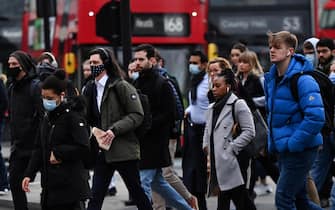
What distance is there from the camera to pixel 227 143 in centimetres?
911

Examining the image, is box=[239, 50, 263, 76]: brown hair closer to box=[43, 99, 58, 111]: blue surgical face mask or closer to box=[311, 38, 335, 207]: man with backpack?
box=[311, 38, 335, 207]: man with backpack

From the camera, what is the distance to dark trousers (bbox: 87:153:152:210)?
9.37 m

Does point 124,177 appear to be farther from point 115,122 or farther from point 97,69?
point 97,69

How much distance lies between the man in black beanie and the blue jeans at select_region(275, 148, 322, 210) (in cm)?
300

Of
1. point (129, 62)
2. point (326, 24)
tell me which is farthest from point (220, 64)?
point (326, 24)

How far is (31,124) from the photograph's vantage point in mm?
10492

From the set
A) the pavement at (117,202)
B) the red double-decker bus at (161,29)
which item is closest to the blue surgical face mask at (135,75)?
the pavement at (117,202)

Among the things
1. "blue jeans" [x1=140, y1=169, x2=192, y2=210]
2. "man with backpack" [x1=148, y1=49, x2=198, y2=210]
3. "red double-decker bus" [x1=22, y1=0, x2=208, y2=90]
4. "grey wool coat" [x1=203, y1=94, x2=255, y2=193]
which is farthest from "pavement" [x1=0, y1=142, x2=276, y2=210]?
"red double-decker bus" [x1=22, y1=0, x2=208, y2=90]

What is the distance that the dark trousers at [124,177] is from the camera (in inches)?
369

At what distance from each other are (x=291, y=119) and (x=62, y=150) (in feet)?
5.70

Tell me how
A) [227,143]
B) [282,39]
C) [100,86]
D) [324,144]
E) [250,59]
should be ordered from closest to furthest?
[282,39]
[227,143]
[100,86]
[324,144]
[250,59]

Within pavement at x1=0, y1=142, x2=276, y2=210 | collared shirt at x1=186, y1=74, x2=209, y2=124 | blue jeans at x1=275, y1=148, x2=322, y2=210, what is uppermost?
collared shirt at x1=186, y1=74, x2=209, y2=124

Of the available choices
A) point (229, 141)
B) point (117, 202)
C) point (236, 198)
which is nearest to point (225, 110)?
point (229, 141)

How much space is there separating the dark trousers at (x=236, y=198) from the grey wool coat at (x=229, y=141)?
104mm
